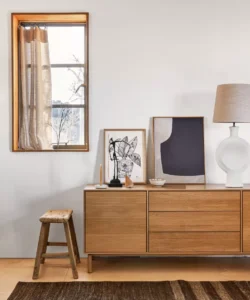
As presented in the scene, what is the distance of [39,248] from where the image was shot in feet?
12.4

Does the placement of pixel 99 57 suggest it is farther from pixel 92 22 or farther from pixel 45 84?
pixel 45 84

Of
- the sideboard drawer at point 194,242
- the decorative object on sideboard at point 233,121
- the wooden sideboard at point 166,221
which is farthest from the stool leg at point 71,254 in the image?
the decorative object on sideboard at point 233,121

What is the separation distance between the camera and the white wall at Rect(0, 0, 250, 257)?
4.29m

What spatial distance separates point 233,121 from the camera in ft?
12.7

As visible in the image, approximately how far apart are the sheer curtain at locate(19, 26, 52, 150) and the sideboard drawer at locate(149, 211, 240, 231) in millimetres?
1395

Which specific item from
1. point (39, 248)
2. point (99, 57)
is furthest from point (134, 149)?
point (39, 248)

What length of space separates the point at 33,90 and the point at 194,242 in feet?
6.91

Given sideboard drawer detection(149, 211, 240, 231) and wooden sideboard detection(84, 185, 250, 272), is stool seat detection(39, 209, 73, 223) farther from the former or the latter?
sideboard drawer detection(149, 211, 240, 231)

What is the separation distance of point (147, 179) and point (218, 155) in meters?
0.71

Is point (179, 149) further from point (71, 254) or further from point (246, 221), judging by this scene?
point (71, 254)

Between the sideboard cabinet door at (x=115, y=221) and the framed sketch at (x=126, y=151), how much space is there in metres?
0.44

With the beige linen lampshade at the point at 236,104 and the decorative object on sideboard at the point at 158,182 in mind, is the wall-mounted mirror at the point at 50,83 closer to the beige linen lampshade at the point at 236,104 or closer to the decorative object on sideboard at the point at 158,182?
the decorative object on sideboard at the point at 158,182

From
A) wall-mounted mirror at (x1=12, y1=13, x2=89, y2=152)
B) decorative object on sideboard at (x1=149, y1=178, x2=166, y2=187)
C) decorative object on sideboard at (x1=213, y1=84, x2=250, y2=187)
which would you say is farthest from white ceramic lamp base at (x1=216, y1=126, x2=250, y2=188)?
wall-mounted mirror at (x1=12, y1=13, x2=89, y2=152)

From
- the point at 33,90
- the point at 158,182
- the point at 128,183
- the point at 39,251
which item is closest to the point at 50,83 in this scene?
the point at 33,90
